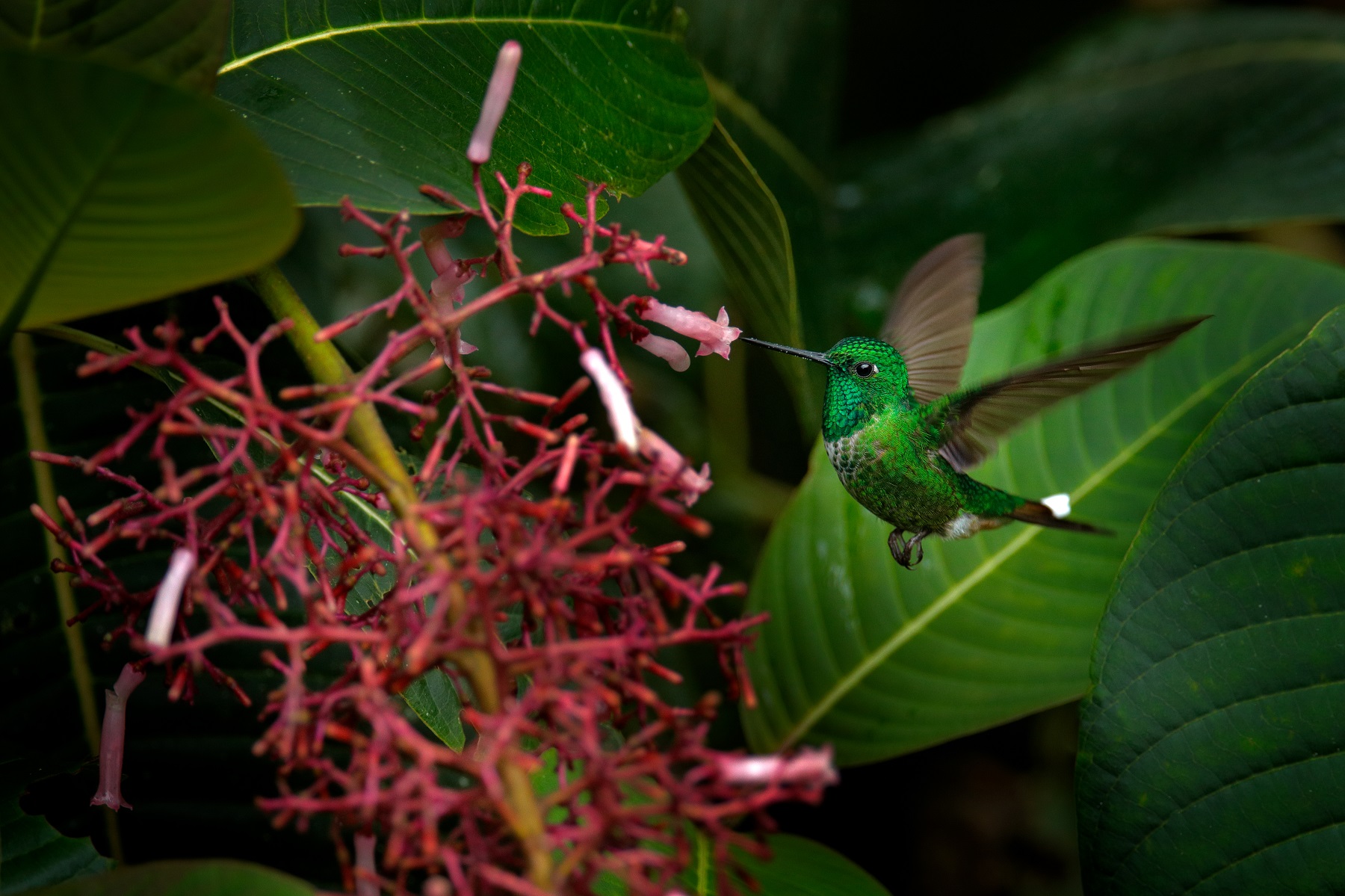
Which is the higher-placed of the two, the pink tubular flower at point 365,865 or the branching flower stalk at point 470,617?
the branching flower stalk at point 470,617

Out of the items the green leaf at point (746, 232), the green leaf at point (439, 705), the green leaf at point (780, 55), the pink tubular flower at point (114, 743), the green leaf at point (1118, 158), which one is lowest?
the pink tubular flower at point (114, 743)

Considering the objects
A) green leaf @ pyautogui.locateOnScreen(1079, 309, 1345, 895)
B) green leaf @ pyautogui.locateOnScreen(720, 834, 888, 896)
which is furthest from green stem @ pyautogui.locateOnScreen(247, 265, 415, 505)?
green leaf @ pyautogui.locateOnScreen(1079, 309, 1345, 895)

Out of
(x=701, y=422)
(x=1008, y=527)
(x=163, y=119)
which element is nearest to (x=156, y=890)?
(x=163, y=119)

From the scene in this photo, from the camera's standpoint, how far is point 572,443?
34.8 inches

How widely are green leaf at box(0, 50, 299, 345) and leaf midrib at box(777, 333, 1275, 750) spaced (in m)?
1.25

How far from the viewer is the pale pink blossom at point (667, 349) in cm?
119

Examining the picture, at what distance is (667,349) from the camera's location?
1214 millimetres

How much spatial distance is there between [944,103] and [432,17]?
3.10m

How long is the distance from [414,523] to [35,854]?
2.24 feet

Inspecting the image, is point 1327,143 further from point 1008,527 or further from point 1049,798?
point 1049,798

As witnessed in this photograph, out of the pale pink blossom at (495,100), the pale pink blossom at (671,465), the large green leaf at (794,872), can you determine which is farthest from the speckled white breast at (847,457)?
the pale pink blossom at (495,100)

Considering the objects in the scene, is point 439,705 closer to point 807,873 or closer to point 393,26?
point 807,873

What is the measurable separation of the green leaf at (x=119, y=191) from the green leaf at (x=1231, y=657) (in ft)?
3.47

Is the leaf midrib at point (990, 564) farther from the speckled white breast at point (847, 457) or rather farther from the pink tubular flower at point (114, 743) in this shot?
the pink tubular flower at point (114, 743)
